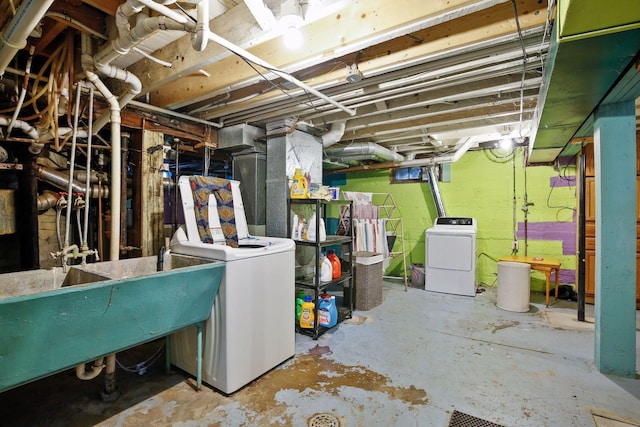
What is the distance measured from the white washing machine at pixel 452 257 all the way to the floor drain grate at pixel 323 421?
11.1 feet

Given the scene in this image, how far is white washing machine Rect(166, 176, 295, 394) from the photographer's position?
6.92 feet

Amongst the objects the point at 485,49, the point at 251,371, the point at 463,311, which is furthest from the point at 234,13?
the point at 463,311

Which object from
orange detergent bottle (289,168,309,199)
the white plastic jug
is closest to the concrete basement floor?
the white plastic jug

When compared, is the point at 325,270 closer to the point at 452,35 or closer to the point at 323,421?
the point at 323,421

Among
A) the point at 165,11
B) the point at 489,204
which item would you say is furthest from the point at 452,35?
the point at 489,204

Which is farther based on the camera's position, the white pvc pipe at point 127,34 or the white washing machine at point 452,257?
the white washing machine at point 452,257

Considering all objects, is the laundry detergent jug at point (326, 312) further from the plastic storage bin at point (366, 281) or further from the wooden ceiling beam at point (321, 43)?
the wooden ceiling beam at point (321, 43)

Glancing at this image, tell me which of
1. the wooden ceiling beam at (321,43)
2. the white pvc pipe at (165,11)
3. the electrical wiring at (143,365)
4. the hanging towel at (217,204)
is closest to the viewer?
the white pvc pipe at (165,11)

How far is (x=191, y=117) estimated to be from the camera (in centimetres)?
335

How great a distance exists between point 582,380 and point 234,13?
12.0ft

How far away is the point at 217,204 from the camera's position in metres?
2.71

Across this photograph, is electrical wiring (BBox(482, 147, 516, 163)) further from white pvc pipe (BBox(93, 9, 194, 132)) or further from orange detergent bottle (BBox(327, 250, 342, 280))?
white pvc pipe (BBox(93, 9, 194, 132))

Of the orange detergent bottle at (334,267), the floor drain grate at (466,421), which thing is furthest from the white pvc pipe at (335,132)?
the floor drain grate at (466,421)

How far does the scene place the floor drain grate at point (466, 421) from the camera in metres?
1.81
